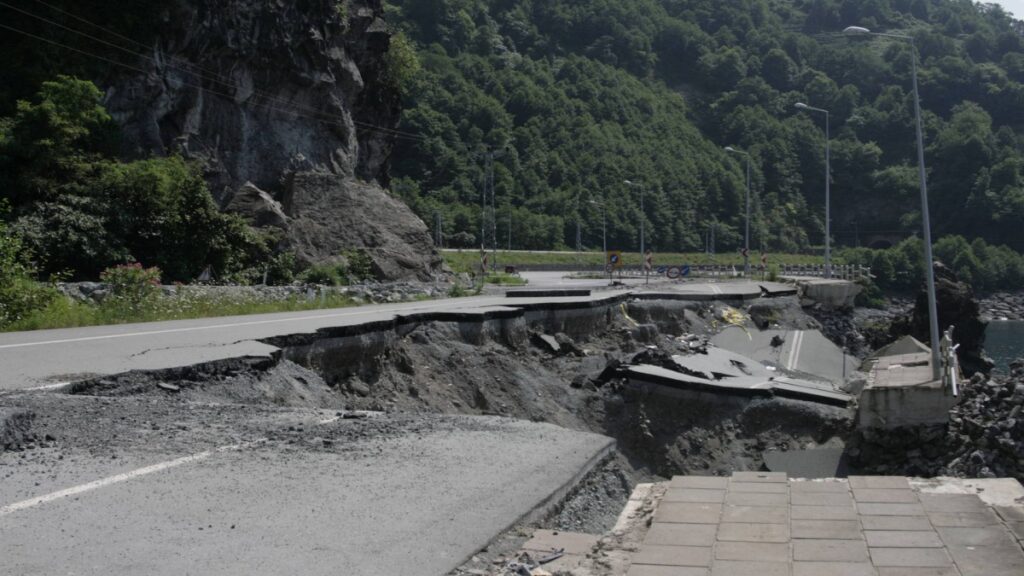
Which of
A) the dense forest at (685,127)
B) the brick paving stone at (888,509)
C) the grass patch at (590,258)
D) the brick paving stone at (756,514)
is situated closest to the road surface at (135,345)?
the brick paving stone at (756,514)

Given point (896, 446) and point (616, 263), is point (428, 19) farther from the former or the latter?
point (896, 446)

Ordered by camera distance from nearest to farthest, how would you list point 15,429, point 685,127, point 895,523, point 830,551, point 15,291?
1. point 830,551
2. point 895,523
3. point 15,429
4. point 15,291
5. point 685,127

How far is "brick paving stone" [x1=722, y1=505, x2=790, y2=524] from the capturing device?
5.19m

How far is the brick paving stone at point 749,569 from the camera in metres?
4.41

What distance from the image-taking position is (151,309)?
62.3 ft

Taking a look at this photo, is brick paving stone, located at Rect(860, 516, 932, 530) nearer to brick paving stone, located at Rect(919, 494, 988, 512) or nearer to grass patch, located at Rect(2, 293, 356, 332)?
brick paving stone, located at Rect(919, 494, 988, 512)

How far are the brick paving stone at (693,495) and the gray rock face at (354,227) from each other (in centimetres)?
2853

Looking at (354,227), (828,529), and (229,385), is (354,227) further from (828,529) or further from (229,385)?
(828,529)

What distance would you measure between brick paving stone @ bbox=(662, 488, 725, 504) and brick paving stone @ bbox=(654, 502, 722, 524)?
0.26 ft

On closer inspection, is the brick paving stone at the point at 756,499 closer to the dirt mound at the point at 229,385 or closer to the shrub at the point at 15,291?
the dirt mound at the point at 229,385

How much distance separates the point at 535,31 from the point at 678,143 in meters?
42.5

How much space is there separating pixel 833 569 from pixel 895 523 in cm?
86

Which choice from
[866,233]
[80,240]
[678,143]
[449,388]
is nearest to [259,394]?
[449,388]

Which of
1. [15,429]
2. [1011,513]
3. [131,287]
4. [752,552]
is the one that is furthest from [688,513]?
[131,287]
